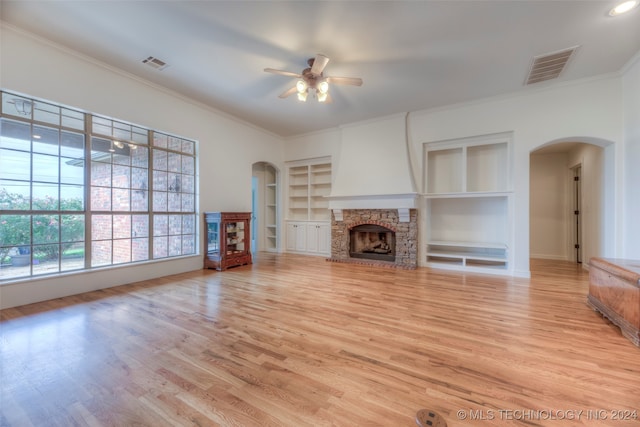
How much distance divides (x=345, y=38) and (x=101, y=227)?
4.31 m

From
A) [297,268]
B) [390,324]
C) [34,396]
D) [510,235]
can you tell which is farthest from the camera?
[297,268]

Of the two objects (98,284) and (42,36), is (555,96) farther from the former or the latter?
(98,284)

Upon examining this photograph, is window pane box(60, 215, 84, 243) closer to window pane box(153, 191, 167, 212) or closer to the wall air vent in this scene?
window pane box(153, 191, 167, 212)

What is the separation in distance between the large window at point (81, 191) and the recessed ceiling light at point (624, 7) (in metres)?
6.21

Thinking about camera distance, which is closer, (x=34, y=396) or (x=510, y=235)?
(x=34, y=396)

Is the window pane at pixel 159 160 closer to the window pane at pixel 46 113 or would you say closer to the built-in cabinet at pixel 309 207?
the window pane at pixel 46 113

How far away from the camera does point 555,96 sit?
14.2ft

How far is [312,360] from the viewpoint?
1970mm

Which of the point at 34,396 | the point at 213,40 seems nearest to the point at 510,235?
the point at 213,40

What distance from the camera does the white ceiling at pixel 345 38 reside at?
269cm

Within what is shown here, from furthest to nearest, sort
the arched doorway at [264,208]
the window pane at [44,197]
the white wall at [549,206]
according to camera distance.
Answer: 1. the arched doorway at [264,208]
2. the white wall at [549,206]
3. the window pane at [44,197]

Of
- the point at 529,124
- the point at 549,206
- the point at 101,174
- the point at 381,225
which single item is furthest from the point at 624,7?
the point at 101,174

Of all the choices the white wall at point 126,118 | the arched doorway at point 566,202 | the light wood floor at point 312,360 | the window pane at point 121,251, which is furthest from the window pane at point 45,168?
the arched doorway at point 566,202

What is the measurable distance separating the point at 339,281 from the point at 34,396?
3402mm
